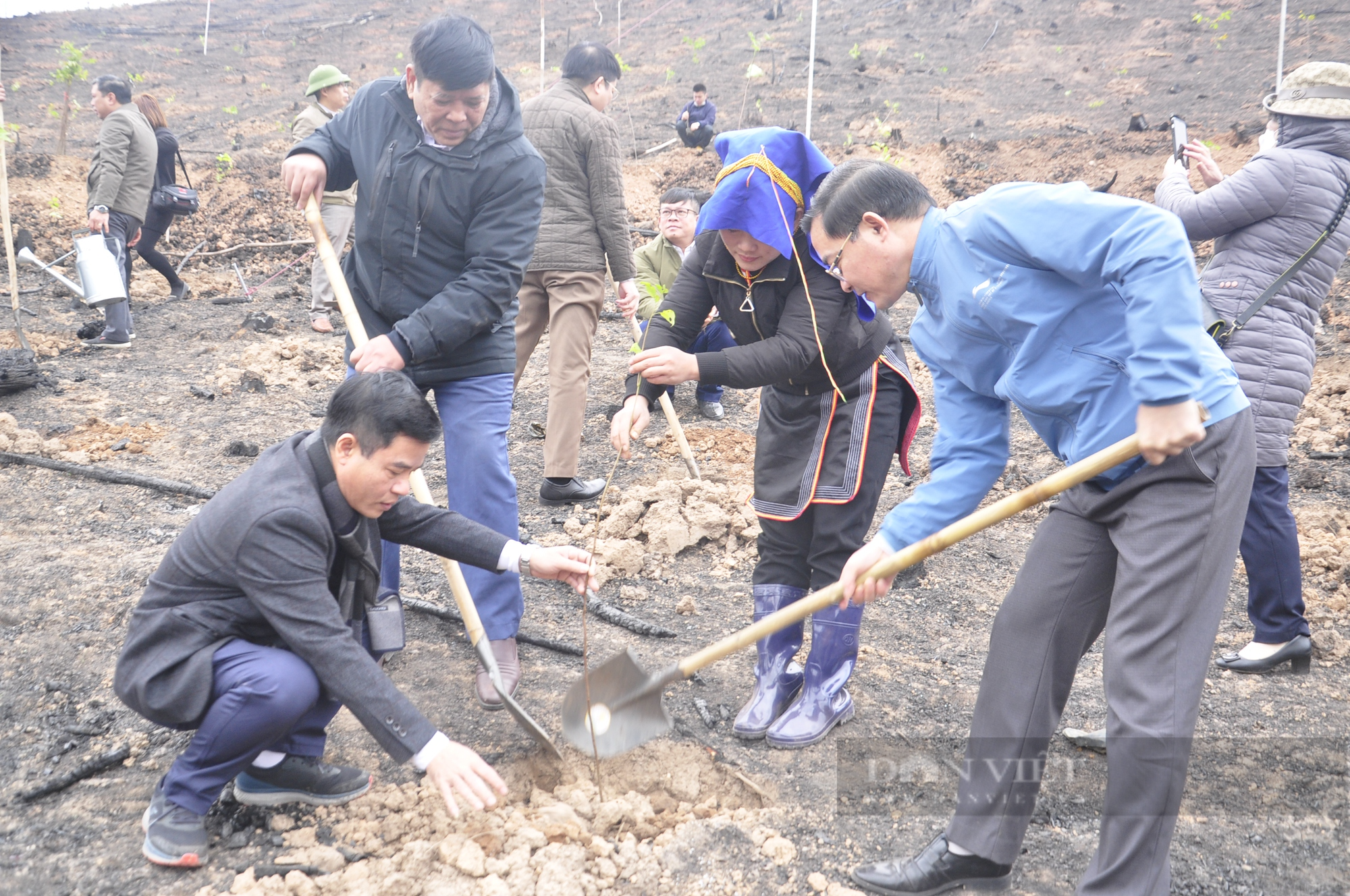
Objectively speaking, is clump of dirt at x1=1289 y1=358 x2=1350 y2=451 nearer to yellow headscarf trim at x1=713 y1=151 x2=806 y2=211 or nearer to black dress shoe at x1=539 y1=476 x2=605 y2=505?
black dress shoe at x1=539 y1=476 x2=605 y2=505

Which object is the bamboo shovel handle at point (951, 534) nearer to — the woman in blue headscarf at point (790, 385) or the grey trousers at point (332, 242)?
the woman in blue headscarf at point (790, 385)

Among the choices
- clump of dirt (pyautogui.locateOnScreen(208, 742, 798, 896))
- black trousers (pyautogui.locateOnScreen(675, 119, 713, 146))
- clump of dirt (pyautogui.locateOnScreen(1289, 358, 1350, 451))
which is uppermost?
black trousers (pyautogui.locateOnScreen(675, 119, 713, 146))

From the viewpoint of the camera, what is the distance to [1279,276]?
3.18m

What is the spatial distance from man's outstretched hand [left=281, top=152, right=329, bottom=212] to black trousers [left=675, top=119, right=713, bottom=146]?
10.6m

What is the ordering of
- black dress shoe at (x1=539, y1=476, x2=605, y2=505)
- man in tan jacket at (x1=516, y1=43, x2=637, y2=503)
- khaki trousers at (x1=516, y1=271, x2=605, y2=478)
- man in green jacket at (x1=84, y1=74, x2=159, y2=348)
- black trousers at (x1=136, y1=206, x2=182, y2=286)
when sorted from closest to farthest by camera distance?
man in tan jacket at (x1=516, y1=43, x2=637, y2=503) → khaki trousers at (x1=516, y1=271, x2=605, y2=478) → black dress shoe at (x1=539, y1=476, x2=605, y2=505) → man in green jacket at (x1=84, y1=74, x2=159, y2=348) → black trousers at (x1=136, y1=206, x2=182, y2=286)

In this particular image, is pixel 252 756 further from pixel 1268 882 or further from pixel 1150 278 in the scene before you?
pixel 1268 882

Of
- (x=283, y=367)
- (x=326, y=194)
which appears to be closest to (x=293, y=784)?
(x=283, y=367)

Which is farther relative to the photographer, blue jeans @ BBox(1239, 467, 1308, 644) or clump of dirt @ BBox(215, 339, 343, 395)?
clump of dirt @ BBox(215, 339, 343, 395)

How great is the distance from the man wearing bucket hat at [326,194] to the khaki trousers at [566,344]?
268 centimetres

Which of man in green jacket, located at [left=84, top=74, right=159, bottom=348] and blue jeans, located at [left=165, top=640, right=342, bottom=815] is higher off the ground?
man in green jacket, located at [left=84, top=74, right=159, bottom=348]

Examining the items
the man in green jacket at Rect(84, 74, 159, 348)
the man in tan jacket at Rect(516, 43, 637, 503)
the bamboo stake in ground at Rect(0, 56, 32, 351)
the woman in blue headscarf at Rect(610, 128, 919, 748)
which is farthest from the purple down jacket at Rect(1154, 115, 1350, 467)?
the man in green jacket at Rect(84, 74, 159, 348)

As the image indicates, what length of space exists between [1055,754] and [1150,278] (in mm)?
1755

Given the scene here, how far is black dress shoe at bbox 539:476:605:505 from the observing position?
4980mm

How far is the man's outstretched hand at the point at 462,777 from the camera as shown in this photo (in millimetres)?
2053
